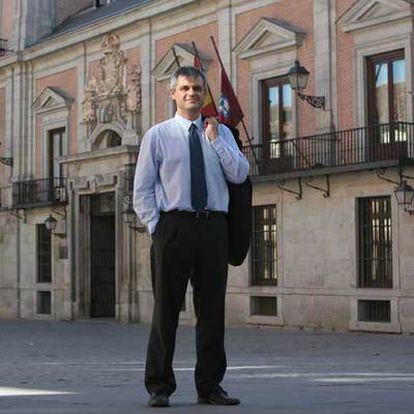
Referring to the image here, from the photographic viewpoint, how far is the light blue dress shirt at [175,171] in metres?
6.88

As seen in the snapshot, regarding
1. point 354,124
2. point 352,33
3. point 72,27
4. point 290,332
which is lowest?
point 290,332

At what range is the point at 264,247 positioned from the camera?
2605 cm

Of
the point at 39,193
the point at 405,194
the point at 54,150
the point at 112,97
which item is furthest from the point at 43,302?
the point at 405,194

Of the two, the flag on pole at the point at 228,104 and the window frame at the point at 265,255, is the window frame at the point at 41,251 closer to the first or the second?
the window frame at the point at 265,255

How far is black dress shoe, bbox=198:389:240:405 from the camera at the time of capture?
665 centimetres

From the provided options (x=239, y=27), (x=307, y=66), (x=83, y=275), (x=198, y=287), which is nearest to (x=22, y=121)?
(x=83, y=275)

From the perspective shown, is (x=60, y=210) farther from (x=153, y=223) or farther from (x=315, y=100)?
→ (x=153, y=223)

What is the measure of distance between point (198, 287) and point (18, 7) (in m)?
30.6

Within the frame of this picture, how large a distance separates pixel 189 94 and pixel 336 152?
16.9 m

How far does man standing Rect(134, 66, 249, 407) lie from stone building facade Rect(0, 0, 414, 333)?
15.0m

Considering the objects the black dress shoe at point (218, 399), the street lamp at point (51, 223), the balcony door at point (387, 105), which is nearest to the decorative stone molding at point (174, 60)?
the street lamp at point (51, 223)

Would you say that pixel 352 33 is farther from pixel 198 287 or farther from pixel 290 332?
pixel 198 287

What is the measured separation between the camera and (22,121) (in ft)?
116

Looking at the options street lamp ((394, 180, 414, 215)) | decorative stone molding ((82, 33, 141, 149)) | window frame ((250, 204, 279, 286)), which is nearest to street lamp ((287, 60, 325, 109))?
window frame ((250, 204, 279, 286))
